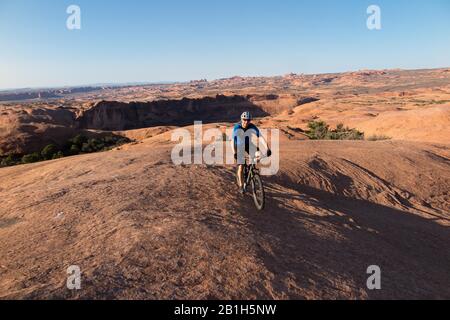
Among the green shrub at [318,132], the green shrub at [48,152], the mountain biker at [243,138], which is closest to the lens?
the mountain biker at [243,138]

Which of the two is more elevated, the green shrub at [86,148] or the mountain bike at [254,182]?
the mountain bike at [254,182]

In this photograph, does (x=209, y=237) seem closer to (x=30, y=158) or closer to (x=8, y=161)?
(x=30, y=158)

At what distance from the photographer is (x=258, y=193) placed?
731cm

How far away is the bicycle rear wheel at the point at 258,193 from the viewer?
716cm

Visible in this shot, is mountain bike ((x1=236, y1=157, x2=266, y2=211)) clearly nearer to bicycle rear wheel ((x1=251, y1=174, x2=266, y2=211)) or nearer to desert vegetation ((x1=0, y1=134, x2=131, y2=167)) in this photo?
bicycle rear wheel ((x1=251, y1=174, x2=266, y2=211))

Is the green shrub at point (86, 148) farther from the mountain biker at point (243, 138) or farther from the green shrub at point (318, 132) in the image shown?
the mountain biker at point (243, 138)

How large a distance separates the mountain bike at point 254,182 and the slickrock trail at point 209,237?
7.5 inches

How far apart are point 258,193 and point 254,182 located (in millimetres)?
292

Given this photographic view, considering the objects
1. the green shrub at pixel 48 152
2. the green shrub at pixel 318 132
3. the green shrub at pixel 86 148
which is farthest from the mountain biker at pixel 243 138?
the green shrub at pixel 86 148

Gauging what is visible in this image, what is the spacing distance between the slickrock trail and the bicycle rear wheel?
165 mm

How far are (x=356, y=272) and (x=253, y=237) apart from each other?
162 centimetres

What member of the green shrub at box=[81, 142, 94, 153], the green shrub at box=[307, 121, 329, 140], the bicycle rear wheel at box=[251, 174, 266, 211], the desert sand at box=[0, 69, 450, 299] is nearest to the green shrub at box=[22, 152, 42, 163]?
the green shrub at box=[81, 142, 94, 153]

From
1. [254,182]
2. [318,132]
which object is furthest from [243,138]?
[318,132]
